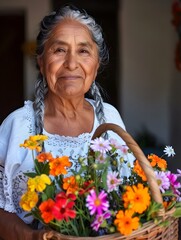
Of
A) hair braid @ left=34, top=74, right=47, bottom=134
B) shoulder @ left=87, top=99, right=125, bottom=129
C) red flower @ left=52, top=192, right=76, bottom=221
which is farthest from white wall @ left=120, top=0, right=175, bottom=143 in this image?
red flower @ left=52, top=192, right=76, bottom=221

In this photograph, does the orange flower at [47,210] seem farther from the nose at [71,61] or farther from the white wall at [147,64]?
the white wall at [147,64]

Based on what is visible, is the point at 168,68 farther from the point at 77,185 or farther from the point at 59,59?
the point at 77,185

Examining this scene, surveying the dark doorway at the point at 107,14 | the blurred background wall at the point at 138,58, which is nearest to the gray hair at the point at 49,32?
the blurred background wall at the point at 138,58

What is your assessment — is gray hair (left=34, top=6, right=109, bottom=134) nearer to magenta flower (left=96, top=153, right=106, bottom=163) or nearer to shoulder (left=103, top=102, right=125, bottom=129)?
shoulder (left=103, top=102, right=125, bottom=129)

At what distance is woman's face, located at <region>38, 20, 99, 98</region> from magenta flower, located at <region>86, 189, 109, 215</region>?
525 mm

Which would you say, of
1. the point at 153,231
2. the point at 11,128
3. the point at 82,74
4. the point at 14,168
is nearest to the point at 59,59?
the point at 82,74

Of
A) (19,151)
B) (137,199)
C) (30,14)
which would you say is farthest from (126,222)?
(30,14)

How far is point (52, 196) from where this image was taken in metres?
1.28

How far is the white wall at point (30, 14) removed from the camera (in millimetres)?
5102

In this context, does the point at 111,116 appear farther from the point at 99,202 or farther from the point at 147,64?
the point at 147,64

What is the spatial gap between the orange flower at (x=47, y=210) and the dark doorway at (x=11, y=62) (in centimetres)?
447

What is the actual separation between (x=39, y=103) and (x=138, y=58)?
3.57 metres

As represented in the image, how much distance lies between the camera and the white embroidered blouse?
158cm

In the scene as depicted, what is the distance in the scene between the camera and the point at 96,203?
3.91ft
